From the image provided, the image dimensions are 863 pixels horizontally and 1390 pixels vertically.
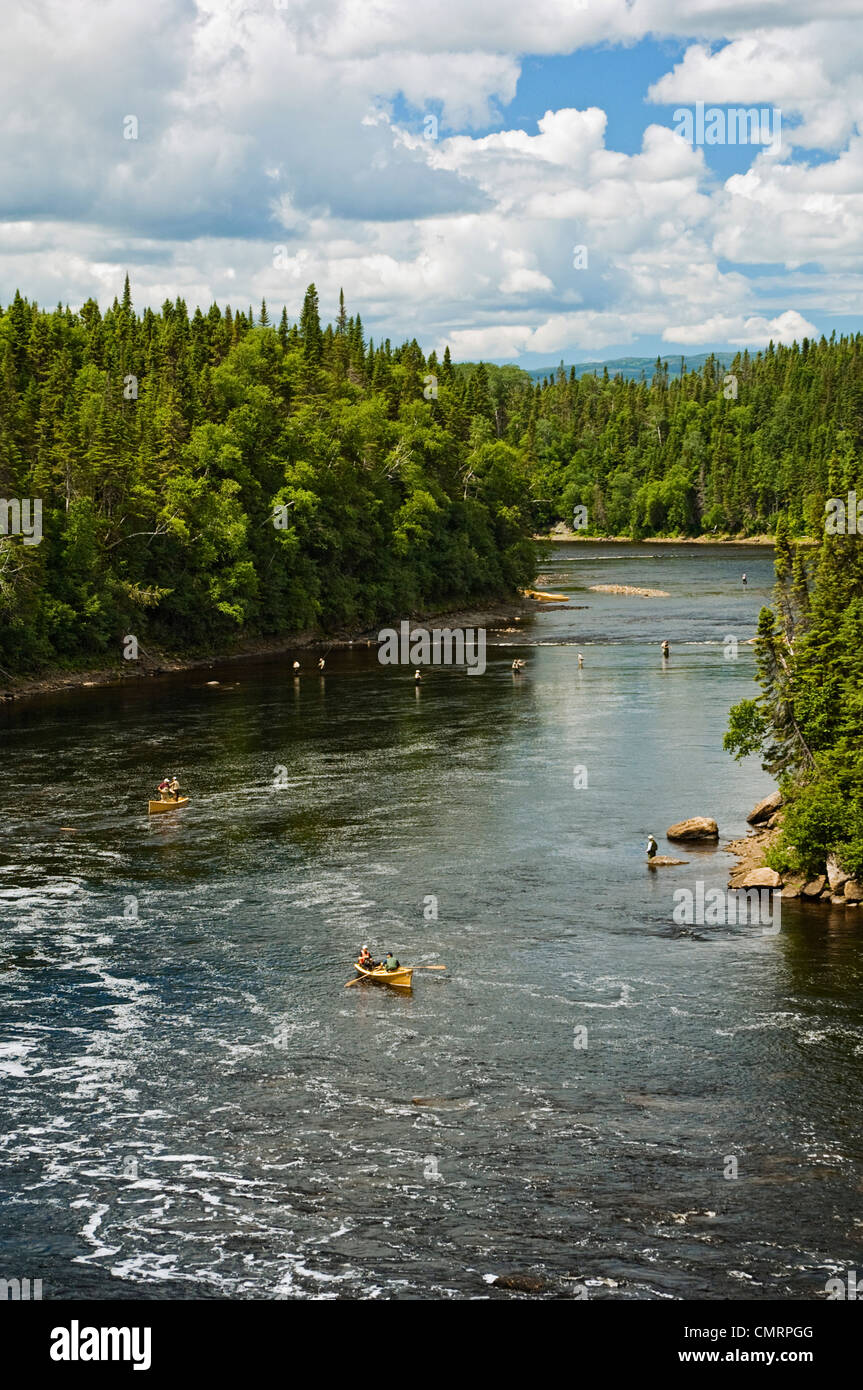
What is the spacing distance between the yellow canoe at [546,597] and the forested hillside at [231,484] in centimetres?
290

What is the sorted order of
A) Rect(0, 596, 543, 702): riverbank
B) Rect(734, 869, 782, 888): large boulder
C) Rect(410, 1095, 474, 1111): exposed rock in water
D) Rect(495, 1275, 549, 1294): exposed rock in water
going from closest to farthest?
Rect(495, 1275, 549, 1294): exposed rock in water
Rect(410, 1095, 474, 1111): exposed rock in water
Rect(734, 869, 782, 888): large boulder
Rect(0, 596, 543, 702): riverbank

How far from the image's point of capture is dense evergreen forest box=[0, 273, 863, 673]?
110375 mm

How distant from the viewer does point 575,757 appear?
77.4 meters

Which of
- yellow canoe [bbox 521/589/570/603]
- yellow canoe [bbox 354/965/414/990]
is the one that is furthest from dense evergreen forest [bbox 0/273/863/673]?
yellow canoe [bbox 354/965/414/990]

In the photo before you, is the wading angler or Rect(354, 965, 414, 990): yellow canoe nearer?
Rect(354, 965, 414, 990): yellow canoe

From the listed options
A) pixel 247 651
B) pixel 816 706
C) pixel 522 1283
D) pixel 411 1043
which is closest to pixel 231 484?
pixel 247 651

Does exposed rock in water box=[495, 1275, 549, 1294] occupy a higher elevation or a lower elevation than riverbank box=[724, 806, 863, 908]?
lower

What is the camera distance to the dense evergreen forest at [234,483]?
110375 millimetres

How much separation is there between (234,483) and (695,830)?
256 feet

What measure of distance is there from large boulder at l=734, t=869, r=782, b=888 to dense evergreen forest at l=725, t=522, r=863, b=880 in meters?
0.47

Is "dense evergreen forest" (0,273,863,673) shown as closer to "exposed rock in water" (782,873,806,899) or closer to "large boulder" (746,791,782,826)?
"large boulder" (746,791,782,826)

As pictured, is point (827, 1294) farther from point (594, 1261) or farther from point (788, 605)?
point (788, 605)

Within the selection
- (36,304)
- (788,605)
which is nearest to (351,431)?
(36,304)

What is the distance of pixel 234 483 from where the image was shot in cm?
12788
